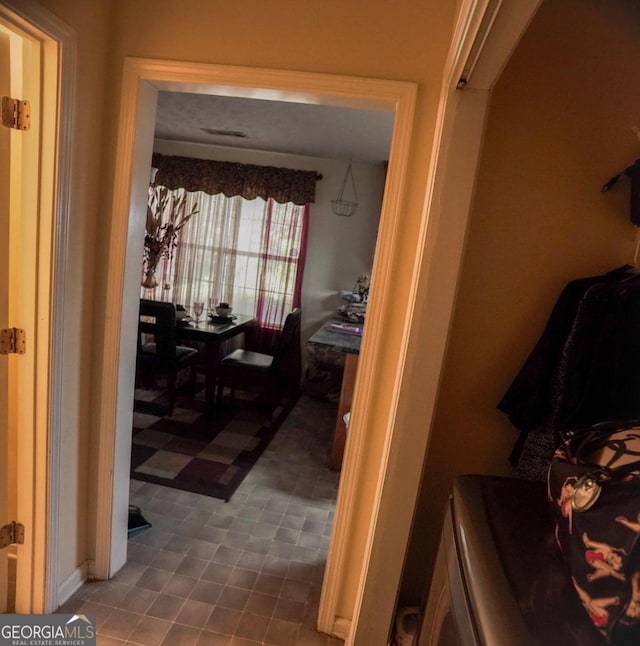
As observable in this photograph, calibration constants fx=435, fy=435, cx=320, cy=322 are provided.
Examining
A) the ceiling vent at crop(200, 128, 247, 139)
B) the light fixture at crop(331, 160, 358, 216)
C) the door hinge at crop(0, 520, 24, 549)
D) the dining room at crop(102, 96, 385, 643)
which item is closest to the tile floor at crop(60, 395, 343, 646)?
the dining room at crop(102, 96, 385, 643)

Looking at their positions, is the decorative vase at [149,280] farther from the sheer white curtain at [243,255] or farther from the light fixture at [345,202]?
the light fixture at [345,202]

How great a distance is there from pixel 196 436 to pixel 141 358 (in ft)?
2.49

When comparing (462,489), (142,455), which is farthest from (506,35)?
(142,455)

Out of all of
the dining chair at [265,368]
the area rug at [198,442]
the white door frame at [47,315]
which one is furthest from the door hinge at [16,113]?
the dining chair at [265,368]

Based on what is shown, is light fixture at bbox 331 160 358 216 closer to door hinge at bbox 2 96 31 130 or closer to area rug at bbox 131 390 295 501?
area rug at bbox 131 390 295 501

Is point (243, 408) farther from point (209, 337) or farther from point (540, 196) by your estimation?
point (540, 196)

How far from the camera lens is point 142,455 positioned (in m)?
2.91

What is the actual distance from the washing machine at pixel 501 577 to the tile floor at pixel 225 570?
38.4 inches

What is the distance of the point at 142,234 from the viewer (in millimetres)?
1724

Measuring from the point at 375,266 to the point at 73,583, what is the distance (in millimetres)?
1761

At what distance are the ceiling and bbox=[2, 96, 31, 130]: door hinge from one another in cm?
165

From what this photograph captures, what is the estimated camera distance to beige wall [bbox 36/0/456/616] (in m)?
1.39

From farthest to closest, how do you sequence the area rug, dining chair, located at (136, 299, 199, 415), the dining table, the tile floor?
1. the dining table
2. dining chair, located at (136, 299, 199, 415)
3. the area rug
4. the tile floor

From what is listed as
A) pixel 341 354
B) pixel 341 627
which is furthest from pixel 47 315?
pixel 341 354
